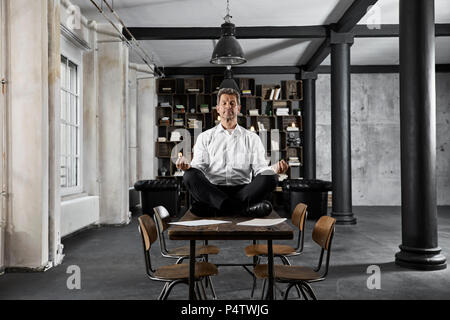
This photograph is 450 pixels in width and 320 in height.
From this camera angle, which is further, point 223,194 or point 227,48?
point 227,48

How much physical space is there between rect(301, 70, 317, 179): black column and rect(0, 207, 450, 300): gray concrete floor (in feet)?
14.2

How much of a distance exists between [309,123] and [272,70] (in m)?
1.76

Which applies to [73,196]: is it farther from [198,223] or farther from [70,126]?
[198,223]

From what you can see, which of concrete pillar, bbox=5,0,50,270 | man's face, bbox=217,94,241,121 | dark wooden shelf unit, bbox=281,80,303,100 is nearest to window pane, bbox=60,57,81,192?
concrete pillar, bbox=5,0,50,270

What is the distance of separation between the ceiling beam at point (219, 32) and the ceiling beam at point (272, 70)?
3049 mm

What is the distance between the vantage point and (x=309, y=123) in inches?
414

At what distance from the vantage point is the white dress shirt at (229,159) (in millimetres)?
2615

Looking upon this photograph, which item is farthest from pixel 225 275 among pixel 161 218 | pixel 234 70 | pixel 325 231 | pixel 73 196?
pixel 234 70

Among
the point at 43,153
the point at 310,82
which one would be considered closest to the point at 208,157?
the point at 43,153

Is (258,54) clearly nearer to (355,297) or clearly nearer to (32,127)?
(32,127)

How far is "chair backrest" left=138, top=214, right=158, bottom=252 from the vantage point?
2260 millimetres

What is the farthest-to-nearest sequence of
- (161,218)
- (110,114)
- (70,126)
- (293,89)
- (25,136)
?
(293,89)
(110,114)
(70,126)
(25,136)
(161,218)

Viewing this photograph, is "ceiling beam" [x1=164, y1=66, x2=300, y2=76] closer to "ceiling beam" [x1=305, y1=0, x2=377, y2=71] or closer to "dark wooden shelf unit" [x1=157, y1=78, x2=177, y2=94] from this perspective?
"dark wooden shelf unit" [x1=157, y1=78, x2=177, y2=94]

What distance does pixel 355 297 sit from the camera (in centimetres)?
326
